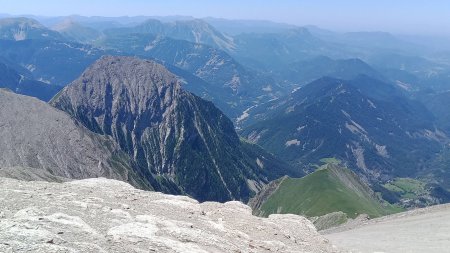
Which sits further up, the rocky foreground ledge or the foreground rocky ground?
the rocky foreground ledge

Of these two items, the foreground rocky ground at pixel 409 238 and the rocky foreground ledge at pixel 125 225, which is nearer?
the rocky foreground ledge at pixel 125 225

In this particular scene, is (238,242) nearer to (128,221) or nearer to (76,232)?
(128,221)

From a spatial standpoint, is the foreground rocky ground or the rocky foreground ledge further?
the foreground rocky ground

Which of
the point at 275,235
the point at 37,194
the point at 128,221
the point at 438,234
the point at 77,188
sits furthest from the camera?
the point at 438,234

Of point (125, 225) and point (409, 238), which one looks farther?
point (409, 238)

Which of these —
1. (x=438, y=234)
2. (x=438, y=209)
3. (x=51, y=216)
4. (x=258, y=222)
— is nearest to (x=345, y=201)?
(x=438, y=209)

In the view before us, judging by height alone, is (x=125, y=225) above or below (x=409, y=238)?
above

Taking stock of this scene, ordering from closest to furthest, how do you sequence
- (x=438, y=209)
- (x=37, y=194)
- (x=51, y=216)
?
(x=51, y=216), (x=37, y=194), (x=438, y=209)

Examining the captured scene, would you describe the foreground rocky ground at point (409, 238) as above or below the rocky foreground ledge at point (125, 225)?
below
